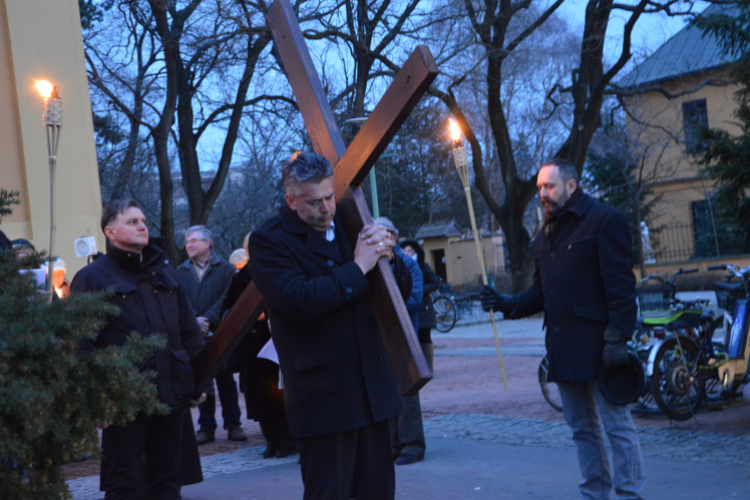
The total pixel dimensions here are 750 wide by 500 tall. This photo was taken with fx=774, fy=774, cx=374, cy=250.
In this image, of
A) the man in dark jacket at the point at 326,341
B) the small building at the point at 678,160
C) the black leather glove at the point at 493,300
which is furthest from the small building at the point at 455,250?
the man in dark jacket at the point at 326,341

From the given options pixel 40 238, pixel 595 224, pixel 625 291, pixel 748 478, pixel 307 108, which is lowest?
pixel 748 478

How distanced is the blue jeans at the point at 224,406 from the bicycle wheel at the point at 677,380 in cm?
409

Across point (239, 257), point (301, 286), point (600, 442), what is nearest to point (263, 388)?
point (239, 257)

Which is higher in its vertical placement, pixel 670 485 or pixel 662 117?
pixel 662 117

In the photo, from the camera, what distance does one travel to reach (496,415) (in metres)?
8.29

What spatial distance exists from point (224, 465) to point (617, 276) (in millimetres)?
3962

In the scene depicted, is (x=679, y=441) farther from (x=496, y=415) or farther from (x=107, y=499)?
(x=107, y=499)

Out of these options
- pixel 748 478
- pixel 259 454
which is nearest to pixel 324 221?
pixel 748 478

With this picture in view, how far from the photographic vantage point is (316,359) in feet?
10.1

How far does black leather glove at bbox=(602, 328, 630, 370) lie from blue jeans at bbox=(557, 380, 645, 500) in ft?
0.77

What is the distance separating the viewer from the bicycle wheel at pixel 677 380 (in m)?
7.06

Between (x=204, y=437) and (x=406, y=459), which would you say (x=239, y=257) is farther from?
(x=406, y=459)

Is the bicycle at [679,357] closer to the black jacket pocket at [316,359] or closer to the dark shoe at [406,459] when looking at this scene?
the dark shoe at [406,459]

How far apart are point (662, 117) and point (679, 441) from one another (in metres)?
29.1
